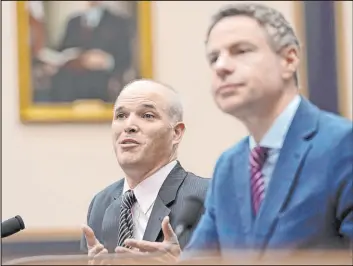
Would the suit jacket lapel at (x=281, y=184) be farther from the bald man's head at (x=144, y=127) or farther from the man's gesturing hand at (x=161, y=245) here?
the bald man's head at (x=144, y=127)

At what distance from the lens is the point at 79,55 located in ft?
11.2

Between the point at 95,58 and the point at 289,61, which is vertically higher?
the point at 289,61

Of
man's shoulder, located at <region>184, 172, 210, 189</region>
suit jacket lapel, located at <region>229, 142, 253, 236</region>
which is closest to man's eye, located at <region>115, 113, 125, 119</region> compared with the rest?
man's shoulder, located at <region>184, 172, 210, 189</region>

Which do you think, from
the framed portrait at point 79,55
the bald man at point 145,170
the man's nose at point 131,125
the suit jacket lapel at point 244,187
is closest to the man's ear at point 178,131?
the bald man at point 145,170

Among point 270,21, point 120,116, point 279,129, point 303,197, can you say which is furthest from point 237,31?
point 120,116

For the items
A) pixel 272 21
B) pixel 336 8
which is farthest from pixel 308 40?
pixel 272 21

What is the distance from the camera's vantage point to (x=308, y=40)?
3.27 metres

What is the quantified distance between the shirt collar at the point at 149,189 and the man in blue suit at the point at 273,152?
1.40ft

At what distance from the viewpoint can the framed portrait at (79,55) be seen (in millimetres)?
3365

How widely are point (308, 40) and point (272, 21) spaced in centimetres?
210

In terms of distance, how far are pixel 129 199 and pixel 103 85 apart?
1.75m

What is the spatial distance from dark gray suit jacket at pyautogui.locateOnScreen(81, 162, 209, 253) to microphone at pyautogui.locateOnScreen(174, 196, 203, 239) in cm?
22

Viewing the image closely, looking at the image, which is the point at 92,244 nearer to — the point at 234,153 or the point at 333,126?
the point at 234,153

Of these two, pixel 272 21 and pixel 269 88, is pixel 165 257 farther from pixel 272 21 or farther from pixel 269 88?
pixel 272 21
